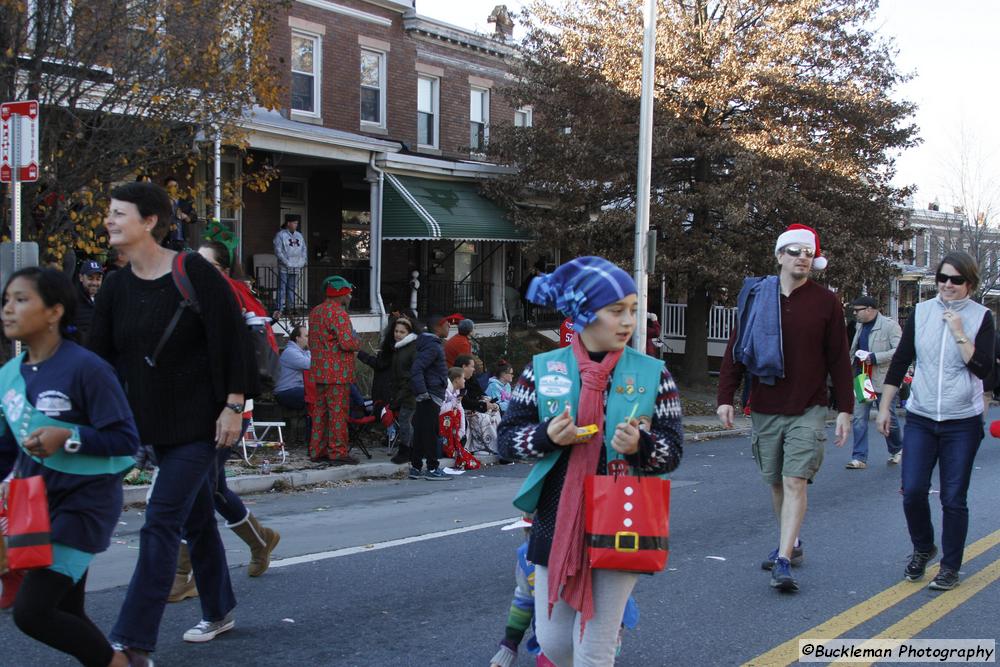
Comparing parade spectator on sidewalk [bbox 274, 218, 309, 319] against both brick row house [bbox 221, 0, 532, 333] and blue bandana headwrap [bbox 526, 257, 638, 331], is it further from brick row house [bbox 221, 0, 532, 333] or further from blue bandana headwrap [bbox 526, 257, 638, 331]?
blue bandana headwrap [bbox 526, 257, 638, 331]

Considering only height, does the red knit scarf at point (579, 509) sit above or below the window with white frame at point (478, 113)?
below

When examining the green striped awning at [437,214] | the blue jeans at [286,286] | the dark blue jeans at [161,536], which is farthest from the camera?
the green striped awning at [437,214]

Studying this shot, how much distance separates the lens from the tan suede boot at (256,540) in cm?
606

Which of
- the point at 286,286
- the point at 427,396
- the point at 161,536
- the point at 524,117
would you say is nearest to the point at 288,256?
the point at 286,286

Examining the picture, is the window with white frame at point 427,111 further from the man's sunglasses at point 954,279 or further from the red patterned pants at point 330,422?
the man's sunglasses at point 954,279

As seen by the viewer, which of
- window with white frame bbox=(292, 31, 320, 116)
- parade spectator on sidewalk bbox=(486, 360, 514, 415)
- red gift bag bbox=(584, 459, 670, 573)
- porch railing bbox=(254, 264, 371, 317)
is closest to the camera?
red gift bag bbox=(584, 459, 670, 573)

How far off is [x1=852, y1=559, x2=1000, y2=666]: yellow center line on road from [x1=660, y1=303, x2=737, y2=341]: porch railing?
2172cm

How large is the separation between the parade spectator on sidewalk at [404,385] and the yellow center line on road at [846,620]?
6172mm

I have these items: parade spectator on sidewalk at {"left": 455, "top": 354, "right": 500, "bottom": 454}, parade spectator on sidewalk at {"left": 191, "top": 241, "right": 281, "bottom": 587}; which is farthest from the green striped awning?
parade spectator on sidewalk at {"left": 191, "top": 241, "right": 281, "bottom": 587}

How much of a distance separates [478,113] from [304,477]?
1724 cm

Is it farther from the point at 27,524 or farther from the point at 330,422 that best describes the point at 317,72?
the point at 27,524

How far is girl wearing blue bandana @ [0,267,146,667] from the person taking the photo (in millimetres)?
3748

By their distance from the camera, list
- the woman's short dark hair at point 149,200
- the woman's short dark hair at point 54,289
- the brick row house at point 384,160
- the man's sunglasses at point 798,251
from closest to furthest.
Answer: the woman's short dark hair at point 54,289, the woman's short dark hair at point 149,200, the man's sunglasses at point 798,251, the brick row house at point 384,160

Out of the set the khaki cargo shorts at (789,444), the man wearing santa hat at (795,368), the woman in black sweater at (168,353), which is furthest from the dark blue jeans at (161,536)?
the khaki cargo shorts at (789,444)
